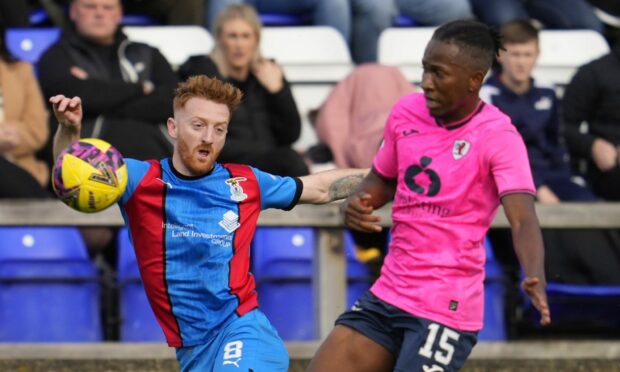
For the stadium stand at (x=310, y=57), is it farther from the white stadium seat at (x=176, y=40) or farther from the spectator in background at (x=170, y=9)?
the spectator in background at (x=170, y=9)

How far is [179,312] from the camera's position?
5129 millimetres

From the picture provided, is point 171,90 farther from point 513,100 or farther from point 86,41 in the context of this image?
point 513,100

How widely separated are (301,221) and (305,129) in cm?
174

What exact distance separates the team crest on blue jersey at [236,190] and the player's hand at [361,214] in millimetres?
405

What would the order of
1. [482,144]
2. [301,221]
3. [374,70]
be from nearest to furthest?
[482,144]
[301,221]
[374,70]

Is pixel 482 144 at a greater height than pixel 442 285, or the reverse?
pixel 482 144

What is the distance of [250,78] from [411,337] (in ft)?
11.3

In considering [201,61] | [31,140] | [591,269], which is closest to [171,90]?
[201,61]

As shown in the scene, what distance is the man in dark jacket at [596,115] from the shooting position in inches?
333

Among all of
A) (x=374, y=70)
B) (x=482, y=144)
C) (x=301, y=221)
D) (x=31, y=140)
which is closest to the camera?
(x=482, y=144)

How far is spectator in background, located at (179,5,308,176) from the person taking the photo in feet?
26.2

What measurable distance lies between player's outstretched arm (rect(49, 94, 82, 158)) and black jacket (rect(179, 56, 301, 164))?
2.86 m

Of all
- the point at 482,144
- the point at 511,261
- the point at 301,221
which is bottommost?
the point at 511,261

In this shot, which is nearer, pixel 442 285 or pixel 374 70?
pixel 442 285
